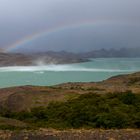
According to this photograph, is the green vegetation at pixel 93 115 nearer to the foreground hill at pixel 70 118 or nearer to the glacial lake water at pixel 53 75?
the foreground hill at pixel 70 118

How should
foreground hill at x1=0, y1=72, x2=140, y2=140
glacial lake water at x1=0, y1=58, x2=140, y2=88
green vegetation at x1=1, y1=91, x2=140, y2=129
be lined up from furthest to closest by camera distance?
1. glacial lake water at x1=0, y1=58, x2=140, y2=88
2. green vegetation at x1=1, y1=91, x2=140, y2=129
3. foreground hill at x1=0, y1=72, x2=140, y2=140

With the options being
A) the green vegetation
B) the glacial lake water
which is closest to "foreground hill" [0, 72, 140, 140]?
the green vegetation

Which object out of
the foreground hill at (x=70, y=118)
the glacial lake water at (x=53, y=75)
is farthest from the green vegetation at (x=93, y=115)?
the glacial lake water at (x=53, y=75)

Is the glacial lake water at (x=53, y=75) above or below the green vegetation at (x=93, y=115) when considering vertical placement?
above

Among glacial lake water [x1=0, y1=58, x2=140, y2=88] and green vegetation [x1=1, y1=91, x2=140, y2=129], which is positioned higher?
glacial lake water [x1=0, y1=58, x2=140, y2=88]

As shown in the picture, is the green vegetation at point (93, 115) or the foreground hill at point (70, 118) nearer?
the foreground hill at point (70, 118)

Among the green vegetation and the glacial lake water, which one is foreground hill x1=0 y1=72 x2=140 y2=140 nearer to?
the green vegetation

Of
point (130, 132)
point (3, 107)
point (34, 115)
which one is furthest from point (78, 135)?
point (3, 107)

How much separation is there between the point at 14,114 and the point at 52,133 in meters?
10.6

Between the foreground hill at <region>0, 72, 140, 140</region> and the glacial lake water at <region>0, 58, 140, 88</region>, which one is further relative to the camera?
the glacial lake water at <region>0, 58, 140, 88</region>

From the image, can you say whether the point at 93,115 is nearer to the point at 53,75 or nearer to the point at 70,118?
the point at 70,118

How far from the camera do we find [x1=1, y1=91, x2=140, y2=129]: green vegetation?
12.2 metres

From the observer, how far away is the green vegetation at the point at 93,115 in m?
12.2

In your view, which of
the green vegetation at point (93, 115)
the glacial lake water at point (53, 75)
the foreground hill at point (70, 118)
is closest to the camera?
the foreground hill at point (70, 118)
